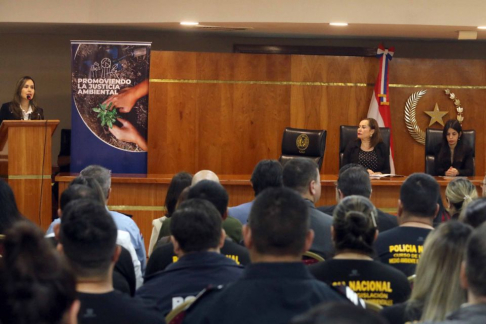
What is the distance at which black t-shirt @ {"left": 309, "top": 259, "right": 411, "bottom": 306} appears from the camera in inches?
109

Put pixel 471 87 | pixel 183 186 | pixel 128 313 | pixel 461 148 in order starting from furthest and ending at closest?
pixel 471 87 < pixel 461 148 < pixel 183 186 < pixel 128 313

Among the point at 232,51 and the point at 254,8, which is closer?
the point at 254,8

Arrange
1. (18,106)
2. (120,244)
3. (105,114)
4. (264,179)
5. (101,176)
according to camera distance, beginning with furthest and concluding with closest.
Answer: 1. (105,114)
2. (18,106)
3. (264,179)
4. (101,176)
5. (120,244)

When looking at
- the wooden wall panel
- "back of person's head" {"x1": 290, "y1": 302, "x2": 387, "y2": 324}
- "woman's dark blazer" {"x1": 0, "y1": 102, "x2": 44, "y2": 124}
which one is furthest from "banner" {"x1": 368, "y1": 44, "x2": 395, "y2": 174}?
"back of person's head" {"x1": 290, "y1": 302, "x2": 387, "y2": 324}

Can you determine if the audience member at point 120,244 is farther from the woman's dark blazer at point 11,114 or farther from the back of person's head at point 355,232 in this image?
the woman's dark blazer at point 11,114

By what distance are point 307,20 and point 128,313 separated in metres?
7.30

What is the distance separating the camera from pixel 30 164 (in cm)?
718

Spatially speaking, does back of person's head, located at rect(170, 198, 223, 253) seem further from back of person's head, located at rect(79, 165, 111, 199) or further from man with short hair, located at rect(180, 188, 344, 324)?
back of person's head, located at rect(79, 165, 111, 199)

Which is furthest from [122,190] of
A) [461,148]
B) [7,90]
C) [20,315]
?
[20,315]

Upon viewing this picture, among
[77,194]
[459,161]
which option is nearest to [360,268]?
[77,194]

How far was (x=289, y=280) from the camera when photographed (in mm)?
2207

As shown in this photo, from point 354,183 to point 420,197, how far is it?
861 mm

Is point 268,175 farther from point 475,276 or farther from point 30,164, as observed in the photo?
point 30,164

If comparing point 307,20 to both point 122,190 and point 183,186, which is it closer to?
point 122,190
